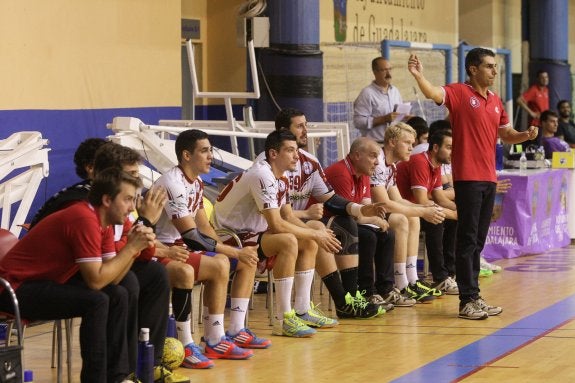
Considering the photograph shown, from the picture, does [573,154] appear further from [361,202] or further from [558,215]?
[361,202]

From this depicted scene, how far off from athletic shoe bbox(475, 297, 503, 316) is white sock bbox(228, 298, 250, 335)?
203cm

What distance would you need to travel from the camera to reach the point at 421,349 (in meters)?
7.90

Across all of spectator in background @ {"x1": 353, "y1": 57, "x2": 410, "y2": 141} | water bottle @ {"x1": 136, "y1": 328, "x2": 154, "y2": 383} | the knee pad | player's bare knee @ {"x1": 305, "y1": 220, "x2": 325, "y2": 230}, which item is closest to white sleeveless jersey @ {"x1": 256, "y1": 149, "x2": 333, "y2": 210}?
the knee pad

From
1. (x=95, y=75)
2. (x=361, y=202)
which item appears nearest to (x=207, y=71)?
(x=95, y=75)

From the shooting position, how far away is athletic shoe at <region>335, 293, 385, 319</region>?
908 cm

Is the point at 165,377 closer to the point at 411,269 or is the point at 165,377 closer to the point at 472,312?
the point at 472,312

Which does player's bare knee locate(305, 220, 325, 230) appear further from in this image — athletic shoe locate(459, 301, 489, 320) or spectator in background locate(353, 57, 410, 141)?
spectator in background locate(353, 57, 410, 141)

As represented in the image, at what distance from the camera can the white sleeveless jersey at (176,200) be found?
7535mm

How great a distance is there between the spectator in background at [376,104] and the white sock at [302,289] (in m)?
4.32

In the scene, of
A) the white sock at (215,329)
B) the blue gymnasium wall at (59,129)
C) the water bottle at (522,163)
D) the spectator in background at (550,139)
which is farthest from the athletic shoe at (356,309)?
the spectator in background at (550,139)

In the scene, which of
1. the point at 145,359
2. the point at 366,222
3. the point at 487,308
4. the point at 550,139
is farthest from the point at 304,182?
the point at 550,139

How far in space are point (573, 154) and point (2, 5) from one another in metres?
6.23

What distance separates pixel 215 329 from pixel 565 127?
1242 cm

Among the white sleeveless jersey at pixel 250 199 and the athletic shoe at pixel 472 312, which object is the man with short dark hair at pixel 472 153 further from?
the white sleeveless jersey at pixel 250 199
